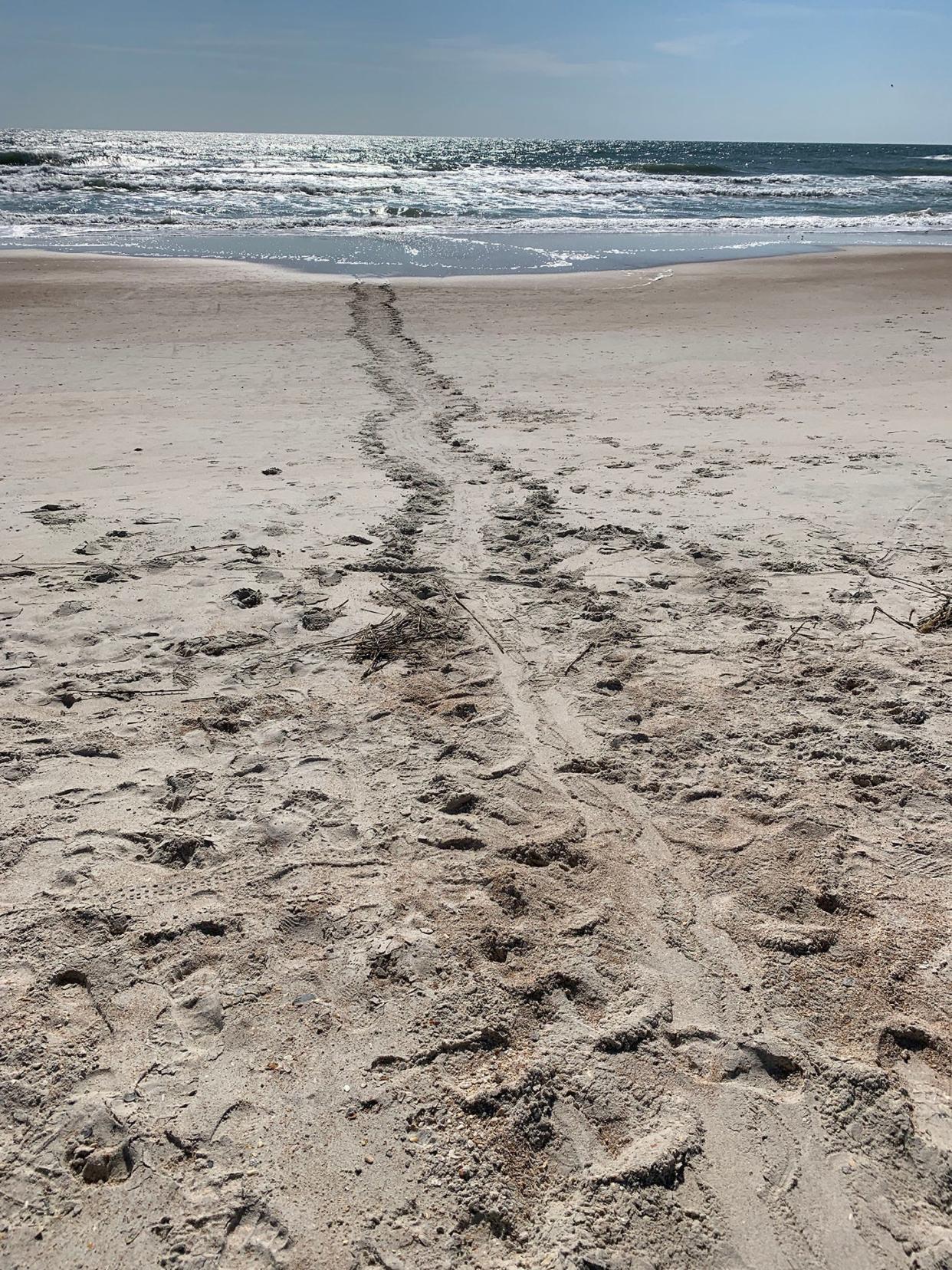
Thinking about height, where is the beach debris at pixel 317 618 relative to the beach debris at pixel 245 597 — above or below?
below

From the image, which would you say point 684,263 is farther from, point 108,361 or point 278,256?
point 108,361

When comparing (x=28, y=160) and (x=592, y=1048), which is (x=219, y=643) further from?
(x=28, y=160)

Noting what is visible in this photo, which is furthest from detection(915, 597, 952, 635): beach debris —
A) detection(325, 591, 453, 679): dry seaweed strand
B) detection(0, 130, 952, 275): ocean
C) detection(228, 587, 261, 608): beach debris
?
detection(0, 130, 952, 275): ocean

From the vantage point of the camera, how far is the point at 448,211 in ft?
86.2

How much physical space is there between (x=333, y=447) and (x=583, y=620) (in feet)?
9.73

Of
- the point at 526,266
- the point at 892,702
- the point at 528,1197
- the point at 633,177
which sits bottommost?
the point at 528,1197

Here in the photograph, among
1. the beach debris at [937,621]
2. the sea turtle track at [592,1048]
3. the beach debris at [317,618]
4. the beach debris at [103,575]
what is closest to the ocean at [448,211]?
the beach debris at [103,575]

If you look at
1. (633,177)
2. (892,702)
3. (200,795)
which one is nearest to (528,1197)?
(200,795)

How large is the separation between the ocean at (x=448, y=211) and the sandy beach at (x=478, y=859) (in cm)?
1241

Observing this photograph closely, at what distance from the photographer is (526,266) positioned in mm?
16391

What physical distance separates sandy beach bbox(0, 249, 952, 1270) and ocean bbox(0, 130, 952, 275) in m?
12.4

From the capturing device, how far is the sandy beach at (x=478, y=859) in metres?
1.68

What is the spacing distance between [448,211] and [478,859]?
1075 inches

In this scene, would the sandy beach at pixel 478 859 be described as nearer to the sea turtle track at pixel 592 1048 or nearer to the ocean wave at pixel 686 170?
the sea turtle track at pixel 592 1048
